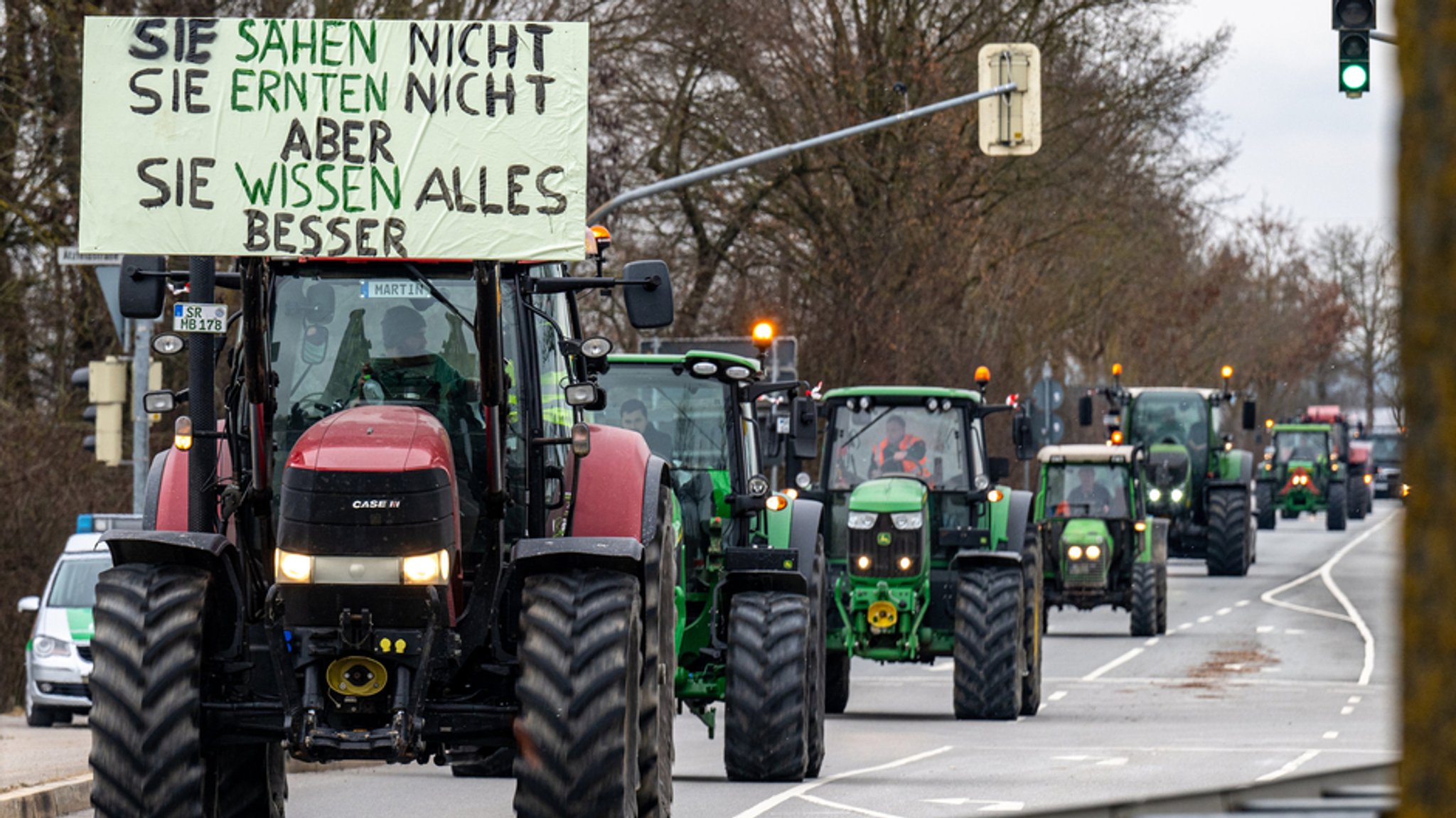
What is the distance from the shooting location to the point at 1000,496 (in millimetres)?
20328

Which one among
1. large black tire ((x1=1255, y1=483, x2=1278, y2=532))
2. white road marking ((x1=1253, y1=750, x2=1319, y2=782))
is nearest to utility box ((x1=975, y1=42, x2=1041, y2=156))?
white road marking ((x1=1253, y1=750, x2=1319, y2=782))

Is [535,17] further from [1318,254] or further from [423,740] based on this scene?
[1318,254]

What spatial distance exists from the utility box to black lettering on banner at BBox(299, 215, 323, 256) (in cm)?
1392

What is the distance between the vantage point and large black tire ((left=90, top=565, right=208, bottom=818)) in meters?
8.52

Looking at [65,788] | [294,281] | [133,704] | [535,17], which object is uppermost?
[535,17]

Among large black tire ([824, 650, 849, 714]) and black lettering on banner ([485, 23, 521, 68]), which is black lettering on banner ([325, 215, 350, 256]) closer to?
black lettering on banner ([485, 23, 521, 68])

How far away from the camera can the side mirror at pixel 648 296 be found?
9.16m

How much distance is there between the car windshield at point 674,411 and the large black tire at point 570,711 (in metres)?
6.30

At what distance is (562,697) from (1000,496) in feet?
40.2

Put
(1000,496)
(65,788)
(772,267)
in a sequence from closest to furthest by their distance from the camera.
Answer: (65,788)
(1000,496)
(772,267)

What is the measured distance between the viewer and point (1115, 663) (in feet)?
90.1

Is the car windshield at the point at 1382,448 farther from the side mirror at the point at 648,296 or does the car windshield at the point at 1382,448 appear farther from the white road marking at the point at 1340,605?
the side mirror at the point at 648,296

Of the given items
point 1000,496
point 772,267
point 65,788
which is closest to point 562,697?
point 65,788

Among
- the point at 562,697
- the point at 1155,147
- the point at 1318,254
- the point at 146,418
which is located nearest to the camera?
the point at 562,697
